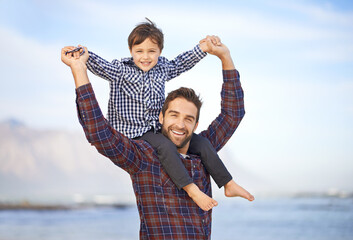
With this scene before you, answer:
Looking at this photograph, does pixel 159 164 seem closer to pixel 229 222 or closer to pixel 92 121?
pixel 92 121

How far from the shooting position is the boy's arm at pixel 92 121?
8.63 ft

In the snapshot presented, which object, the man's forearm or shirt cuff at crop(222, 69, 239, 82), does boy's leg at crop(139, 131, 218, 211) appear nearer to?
Result: the man's forearm

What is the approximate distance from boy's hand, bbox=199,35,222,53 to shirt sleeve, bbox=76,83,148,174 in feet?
2.98

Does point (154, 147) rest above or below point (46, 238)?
above

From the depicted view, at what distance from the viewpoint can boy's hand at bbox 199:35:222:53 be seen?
3361 mm

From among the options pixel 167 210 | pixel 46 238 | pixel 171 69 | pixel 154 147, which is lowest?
pixel 46 238

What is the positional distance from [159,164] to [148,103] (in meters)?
0.39

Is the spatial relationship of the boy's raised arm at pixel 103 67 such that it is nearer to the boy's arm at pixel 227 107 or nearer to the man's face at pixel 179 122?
the man's face at pixel 179 122

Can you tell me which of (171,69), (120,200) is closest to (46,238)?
(171,69)

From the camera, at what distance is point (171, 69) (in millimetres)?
3342

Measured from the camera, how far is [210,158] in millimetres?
3188

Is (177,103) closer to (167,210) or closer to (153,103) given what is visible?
(153,103)

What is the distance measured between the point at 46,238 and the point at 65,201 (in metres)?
16.4

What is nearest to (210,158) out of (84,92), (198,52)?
(198,52)
